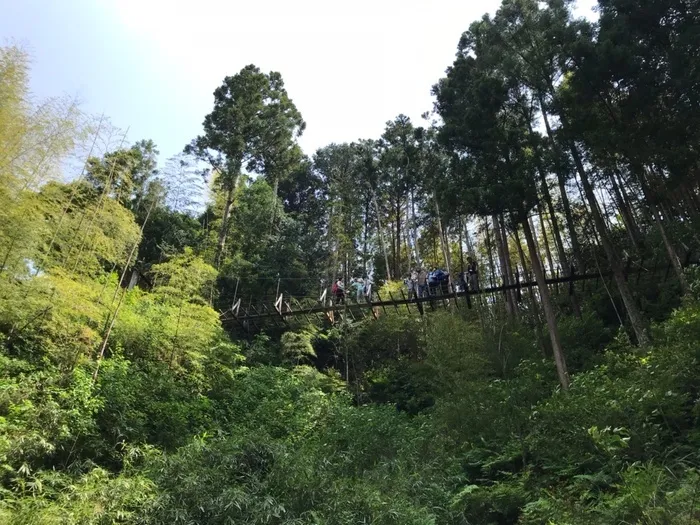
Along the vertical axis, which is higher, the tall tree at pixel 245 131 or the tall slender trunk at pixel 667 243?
the tall tree at pixel 245 131

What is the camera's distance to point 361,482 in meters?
5.18

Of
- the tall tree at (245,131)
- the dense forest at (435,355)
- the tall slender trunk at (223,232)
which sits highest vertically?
the tall tree at (245,131)

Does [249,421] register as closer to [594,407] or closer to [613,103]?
[594,407]

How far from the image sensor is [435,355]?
306 inches

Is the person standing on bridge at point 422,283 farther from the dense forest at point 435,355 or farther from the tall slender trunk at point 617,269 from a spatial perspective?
the tall slender trunk at point 617,269

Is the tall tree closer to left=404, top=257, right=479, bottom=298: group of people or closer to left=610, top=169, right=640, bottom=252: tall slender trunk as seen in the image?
left=404, top=257, right=479, bottom=298: group of people

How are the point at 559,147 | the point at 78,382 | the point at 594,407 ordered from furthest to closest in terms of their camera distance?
1. the point at 559,147
2. the point at 78,382
3. the point at 594,407

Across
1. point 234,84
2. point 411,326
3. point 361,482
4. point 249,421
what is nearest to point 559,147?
point 411,326

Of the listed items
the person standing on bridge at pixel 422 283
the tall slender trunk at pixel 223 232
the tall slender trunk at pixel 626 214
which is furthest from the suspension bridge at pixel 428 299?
the tall slender trunk at pixel 223 232

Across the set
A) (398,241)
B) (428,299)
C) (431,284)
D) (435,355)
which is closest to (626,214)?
(431,284)

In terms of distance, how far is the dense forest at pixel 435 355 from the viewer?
4312 millimetres

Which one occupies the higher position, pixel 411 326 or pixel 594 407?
pixel 411 326

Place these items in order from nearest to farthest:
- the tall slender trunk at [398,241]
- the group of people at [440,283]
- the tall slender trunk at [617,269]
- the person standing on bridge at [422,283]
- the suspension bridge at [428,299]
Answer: the tall slender trunk at [617,269] → the suspension bridge at [428,299] → the group of people at [440,283] → the person standing on bridge at [422,283] → the tall slender trunk at [398,241]

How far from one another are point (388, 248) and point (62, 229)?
14.4m
